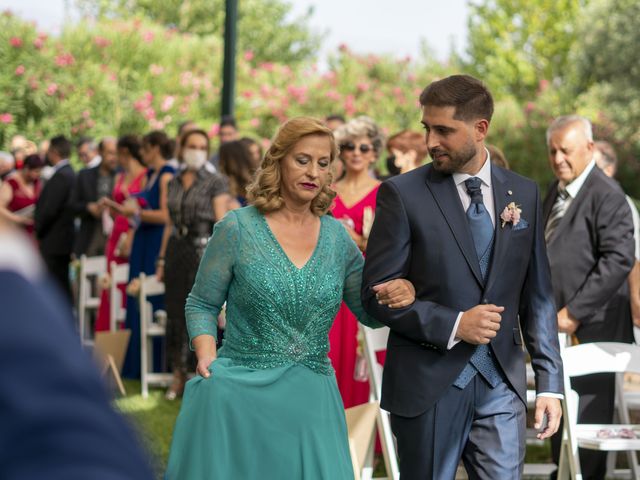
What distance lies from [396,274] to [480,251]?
0.31 metres

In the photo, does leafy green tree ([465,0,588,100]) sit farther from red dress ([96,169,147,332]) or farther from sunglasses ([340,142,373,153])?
sunglasses ([340,142,373,153])

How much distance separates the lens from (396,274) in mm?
4340

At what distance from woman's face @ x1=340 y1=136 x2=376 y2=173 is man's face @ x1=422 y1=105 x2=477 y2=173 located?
385 cm

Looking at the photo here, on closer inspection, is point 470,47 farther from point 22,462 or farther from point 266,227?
point 22,462

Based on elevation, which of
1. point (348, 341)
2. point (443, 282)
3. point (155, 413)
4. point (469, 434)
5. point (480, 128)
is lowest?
point (155, 413)

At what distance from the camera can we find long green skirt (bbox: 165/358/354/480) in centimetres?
450

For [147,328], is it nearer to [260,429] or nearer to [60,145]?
[60,145]

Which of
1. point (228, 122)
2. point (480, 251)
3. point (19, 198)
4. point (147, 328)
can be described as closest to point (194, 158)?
point (147, 328)

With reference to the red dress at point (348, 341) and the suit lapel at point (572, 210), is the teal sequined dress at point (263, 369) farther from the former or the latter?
the red dress at point (348, 341)

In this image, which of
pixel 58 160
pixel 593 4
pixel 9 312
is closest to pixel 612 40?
pixel 593 4

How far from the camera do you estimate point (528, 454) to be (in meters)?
8.52

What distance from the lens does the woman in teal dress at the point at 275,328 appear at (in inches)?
178

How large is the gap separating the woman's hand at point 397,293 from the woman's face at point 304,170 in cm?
68

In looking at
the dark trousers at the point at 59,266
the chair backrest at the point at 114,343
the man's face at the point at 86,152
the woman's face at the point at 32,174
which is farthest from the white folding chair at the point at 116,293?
the man's face at the point at 86,152
